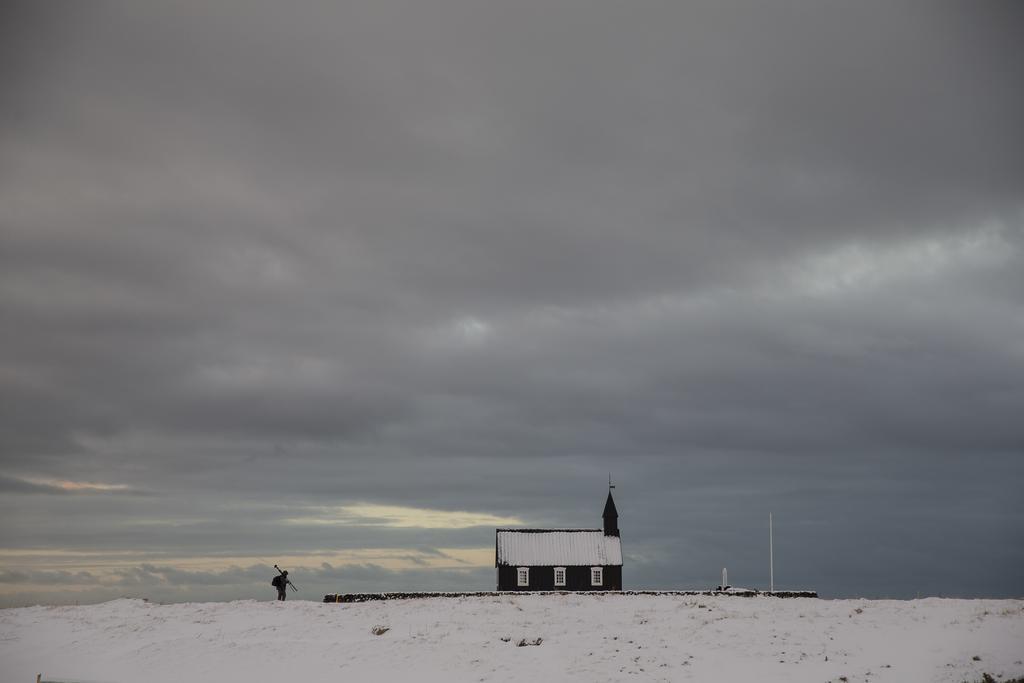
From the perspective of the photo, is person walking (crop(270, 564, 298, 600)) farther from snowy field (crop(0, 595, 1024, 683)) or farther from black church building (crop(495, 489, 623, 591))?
black church building (crop(495, 489, 623, 591))

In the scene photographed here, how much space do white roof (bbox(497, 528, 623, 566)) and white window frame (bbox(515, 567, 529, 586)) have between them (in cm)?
39

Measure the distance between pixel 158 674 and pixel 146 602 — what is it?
1633cm

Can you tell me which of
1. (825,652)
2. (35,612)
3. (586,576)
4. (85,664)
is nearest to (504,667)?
(825,652)

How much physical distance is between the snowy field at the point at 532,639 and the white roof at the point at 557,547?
21051mm

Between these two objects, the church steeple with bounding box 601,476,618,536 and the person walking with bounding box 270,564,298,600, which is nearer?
the person walking with bounding box 270,564,298,600

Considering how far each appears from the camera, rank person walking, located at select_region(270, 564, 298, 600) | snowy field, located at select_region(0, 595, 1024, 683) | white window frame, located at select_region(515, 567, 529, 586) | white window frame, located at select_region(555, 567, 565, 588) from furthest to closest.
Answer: white window frame, located at select_region(555, 567, 565, 588)
white window frame, located at select_region(515, 567, 529, 586)
person walking, located at select_region(270, 564, 298, 600)
snowy field, located at select_region(0, 595, 1024, 683)

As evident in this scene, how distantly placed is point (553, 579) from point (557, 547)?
2.54 m

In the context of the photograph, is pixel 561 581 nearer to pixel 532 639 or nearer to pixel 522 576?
pixel 522 576

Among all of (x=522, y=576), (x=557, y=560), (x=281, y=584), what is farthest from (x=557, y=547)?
(x=281, y=584)

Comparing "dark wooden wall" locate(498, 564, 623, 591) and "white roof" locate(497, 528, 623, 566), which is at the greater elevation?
"white roof" locate(497, 528, 623, 566)

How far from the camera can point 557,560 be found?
229 feet

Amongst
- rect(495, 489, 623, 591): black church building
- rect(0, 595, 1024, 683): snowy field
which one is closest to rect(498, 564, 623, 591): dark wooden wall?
rect(495, 489, 623, 591): black church building

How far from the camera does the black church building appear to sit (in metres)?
69.1

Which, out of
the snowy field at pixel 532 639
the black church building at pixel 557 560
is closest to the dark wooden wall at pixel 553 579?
the black church building at pixel 557 560
